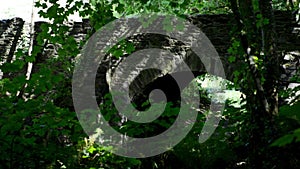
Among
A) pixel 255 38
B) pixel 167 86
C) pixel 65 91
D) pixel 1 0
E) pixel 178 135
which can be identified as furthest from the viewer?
pixel 1 0

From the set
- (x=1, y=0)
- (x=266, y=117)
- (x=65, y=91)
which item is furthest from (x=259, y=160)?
(x=1, y=0)

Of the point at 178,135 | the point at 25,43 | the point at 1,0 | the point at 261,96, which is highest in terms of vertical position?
the point at 1,0

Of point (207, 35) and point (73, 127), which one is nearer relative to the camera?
point (73, 127)

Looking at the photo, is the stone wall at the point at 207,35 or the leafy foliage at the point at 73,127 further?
the stone wall at the point at 207,35

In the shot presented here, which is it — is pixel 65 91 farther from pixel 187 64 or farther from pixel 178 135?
pixel 178 135

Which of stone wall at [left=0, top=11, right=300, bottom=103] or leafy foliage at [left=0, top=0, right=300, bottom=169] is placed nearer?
leafy foliage at [left=0, top=0, right=300, bottom=169]

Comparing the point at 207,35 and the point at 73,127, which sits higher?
the point at 207,35

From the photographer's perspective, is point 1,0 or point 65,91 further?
point 1,0

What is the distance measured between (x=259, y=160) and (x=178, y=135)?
4.45 ft

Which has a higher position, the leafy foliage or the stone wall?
the stone wall

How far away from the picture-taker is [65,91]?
22.0 ft

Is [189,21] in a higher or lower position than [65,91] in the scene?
higher

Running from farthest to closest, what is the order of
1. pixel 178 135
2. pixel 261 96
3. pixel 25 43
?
pixel 25 43 → pixel 178 135 → pixel 261 96

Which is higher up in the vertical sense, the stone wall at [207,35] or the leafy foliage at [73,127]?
the stone wall at [207,35]
